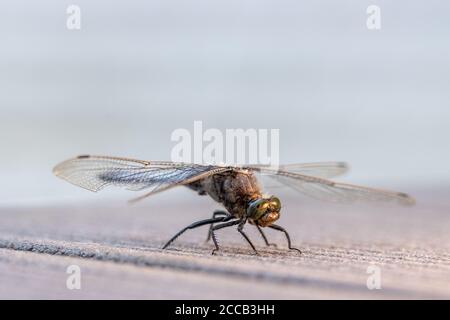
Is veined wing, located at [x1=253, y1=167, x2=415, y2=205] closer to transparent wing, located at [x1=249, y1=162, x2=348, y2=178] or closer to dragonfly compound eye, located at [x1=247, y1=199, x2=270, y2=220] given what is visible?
transparent wing, located at [x1=249, y1=162, x2=348, y2=178]

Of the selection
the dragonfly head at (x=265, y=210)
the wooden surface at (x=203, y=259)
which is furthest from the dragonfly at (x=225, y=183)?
the wooden surface at (x=203, y=259)

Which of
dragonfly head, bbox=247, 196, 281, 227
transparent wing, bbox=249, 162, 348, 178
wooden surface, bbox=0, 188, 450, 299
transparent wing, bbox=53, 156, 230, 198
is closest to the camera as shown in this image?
wooden surface, bbox=0, 188, 450, 299

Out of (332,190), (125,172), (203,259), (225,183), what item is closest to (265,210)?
(225,183)

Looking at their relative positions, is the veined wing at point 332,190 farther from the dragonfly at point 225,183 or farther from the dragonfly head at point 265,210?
the dragonfly head at point 265,210

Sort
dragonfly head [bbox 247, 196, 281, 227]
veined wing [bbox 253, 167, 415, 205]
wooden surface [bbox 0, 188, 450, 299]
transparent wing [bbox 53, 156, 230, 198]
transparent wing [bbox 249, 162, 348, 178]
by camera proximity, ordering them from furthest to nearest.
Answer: transparent wing [bbox 249, 162, 348, 178] < veined wing [bbox 253, 167, 415, 205] < dragonfly head [bbox 247, 196, 281, 227] < transparent wing [bbox 53, 156, 230, 198] < wooden surface [bbox 0, 188, 450, 299]

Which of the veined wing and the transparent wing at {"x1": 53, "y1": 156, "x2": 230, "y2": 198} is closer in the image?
the transparent wing at {"x1": 53, "y1": 156, "x2": 230, "y2": 198}

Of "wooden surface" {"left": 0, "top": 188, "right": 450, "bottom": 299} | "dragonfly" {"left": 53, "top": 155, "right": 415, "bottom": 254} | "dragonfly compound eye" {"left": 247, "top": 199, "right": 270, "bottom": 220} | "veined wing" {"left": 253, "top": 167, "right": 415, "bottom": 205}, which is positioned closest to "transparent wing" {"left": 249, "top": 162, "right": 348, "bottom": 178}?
"dragonfly" {"left": 53, "top": 155, "right": 415, "bottom": 254}

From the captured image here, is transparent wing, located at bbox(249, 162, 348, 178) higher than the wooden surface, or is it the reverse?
transparent wing, located at bbox(249, 162, 348, 178)
